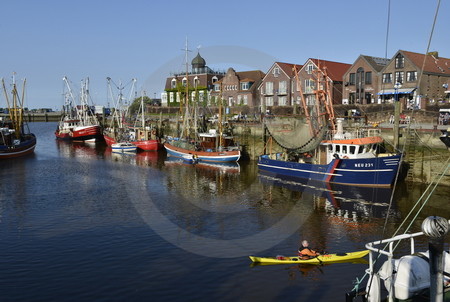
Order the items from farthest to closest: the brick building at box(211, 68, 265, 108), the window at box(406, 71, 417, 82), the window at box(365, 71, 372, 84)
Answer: the brick building at box(211, 68, 265, 108), the window at box(365, 71, 372, 84), the window at box(406, 71, 417, 82)

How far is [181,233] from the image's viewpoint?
26.8 metres

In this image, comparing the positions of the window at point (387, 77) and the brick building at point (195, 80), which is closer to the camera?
the window at point (387, 77)

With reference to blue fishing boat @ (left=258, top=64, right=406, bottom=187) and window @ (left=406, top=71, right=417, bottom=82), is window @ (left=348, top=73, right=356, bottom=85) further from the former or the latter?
blue fishing boat @ (left=258, top=64, right=406, bottom=187)

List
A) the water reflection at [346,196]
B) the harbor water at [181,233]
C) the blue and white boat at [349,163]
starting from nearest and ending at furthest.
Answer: the harbor water at [181,233] → the water reflection at [346,196] → the blue and white boat at [349,163]

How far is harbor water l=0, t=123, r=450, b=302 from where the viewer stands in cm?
1900

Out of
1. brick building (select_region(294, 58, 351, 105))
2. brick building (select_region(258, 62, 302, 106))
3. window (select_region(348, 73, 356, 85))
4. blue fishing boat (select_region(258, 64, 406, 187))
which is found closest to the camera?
blue fishing boat (select_region(258, 64, 406, 187))

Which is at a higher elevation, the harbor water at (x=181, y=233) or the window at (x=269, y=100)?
the window at (x=269, y=100)

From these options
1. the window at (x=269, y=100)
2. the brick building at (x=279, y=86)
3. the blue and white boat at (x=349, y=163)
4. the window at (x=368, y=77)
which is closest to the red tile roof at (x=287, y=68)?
the brick building at (x=279, y=86)

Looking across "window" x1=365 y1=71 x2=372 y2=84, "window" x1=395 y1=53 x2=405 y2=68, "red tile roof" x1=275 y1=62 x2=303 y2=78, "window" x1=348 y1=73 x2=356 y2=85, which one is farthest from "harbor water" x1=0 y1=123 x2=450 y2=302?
"red tile roof" x1=275 y1=62 x2=303 y2=78

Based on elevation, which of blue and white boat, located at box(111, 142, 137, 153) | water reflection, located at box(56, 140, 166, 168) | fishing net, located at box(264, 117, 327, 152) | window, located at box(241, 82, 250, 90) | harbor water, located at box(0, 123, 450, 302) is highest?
window, located at box(241, 82, 250, 90)

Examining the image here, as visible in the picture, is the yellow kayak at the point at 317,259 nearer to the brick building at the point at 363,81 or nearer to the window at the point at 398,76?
the window at the point at 398,76

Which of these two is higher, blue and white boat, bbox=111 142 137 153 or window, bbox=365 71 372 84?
window, bbox=365 71 372 84

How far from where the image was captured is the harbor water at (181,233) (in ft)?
62.3

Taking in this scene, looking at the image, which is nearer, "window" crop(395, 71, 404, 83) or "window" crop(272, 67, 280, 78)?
"window" crop(395, 71, 404, 83)
